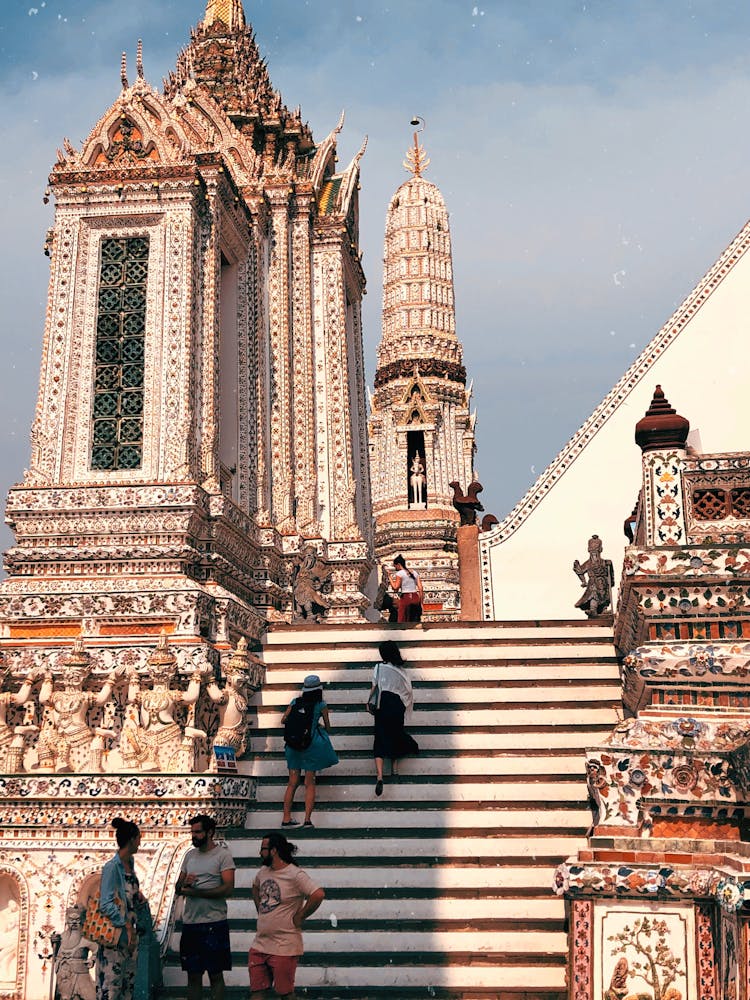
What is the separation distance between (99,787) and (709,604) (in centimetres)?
421

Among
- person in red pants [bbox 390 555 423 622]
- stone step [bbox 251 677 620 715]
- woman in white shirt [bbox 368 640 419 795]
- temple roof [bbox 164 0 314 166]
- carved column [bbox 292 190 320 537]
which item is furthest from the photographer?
temple roof [bbox 164 0 314 166]

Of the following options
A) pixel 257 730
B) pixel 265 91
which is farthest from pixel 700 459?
pixel 265 91

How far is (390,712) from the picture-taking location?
8312mm

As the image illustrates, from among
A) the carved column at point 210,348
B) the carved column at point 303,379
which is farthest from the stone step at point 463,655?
the carved column at point 303,379

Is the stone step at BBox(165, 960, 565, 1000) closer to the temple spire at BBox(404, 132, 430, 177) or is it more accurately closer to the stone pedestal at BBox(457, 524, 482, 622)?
the stone pedestal at BBox(457, 524, 482, 622)

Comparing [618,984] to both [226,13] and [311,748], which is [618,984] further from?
[226,13]

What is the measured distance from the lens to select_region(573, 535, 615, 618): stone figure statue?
11.3m

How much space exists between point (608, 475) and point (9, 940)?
24.9 feet

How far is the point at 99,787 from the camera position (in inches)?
322

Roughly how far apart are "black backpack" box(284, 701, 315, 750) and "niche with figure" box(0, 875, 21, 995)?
6.81 feet

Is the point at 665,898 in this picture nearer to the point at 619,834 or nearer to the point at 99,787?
the point at 619,834

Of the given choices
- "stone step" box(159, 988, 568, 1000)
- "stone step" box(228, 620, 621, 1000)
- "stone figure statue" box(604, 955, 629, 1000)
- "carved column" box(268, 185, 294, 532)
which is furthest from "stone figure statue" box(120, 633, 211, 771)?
"carved column" box(268, 185, 294, 532)

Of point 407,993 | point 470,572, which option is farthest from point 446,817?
point 470,572

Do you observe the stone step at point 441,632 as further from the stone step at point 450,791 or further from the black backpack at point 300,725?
the black backpack at point 300,725
